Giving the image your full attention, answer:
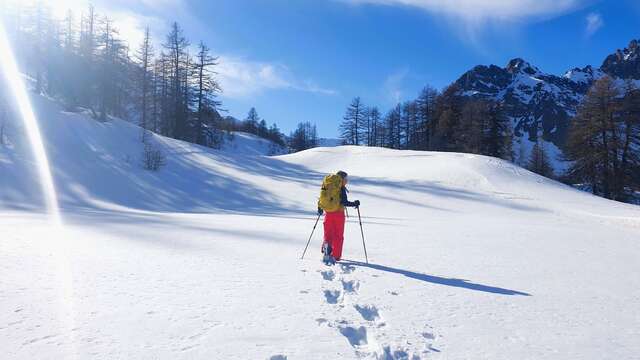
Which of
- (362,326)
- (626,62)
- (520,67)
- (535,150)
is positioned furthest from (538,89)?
(362,326)

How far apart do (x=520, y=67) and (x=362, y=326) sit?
188 meters

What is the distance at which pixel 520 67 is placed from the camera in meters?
166

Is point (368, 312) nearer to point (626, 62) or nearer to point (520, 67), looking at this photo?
point (520, 67)

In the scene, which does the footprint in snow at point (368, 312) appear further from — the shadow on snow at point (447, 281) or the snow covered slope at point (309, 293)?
the shadow on snow at point (447, 281)

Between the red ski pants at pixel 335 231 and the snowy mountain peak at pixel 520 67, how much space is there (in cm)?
17670

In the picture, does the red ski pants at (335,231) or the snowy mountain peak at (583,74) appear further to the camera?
the snowy mountain peak at (583,74)

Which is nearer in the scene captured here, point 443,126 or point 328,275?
point 328,275

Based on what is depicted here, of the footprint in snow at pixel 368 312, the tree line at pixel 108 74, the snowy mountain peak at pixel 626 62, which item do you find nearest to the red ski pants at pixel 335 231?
the footprint in snow at pixel 368 312

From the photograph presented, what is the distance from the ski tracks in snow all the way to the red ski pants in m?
1.68

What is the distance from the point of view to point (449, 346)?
3.71 meters

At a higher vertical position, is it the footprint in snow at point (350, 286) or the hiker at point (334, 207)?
the hiker at point (334, 207)

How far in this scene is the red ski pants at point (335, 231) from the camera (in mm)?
7371

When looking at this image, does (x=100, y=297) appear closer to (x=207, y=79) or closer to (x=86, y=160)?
(x=86, y=160)

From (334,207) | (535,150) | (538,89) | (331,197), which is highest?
(538,89)
